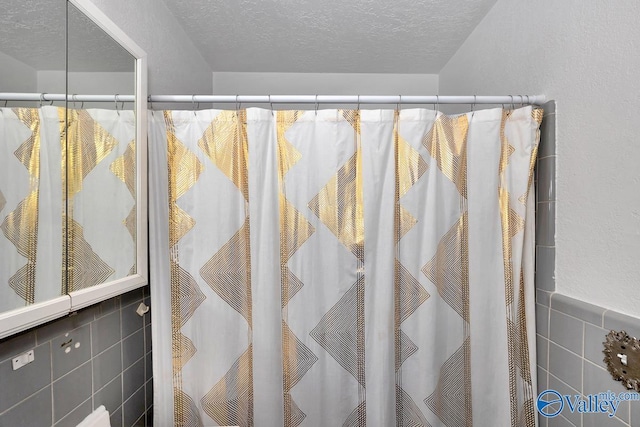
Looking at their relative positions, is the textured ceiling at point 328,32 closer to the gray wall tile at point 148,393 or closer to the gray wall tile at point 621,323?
the gray wall tile at point 621,323

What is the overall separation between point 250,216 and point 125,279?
0.43 meters

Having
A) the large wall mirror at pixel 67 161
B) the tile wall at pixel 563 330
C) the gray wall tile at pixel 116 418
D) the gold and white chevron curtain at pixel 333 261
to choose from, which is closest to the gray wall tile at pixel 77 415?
the gray wall tile at pixel 116 418

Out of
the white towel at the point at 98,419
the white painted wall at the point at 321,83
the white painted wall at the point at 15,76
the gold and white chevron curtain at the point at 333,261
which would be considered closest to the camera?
the white painted wall at the point at 15,76

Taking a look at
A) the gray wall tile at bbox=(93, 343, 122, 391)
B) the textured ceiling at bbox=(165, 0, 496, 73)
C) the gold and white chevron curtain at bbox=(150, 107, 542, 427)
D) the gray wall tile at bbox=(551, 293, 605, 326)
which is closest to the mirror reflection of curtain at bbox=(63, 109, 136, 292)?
the gold and white chevron curtain at bbox=(150, 107, 542, 427)

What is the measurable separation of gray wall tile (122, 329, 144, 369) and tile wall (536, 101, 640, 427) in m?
1.46

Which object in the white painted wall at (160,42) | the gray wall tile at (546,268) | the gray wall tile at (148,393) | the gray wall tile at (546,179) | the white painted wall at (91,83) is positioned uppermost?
the white painted wall at (160,42)

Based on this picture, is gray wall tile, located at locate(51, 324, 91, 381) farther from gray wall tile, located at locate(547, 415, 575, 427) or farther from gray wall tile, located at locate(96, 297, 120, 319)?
gray wall tile, located at locate(547, 415, 575, 427)

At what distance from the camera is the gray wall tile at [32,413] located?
0.69 m

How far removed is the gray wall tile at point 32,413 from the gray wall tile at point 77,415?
0.05m

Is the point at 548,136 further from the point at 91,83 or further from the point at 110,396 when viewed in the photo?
the point at 110,396

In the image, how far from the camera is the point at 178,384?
3.63ft

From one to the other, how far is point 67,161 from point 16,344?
0.44 m

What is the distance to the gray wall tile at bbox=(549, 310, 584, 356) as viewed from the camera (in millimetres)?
926

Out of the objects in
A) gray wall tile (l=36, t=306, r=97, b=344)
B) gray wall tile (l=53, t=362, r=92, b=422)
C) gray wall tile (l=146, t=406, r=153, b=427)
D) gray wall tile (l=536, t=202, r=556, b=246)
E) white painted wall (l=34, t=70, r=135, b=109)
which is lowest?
gray wall tile (l=146, t=406, r=153, b=427)
